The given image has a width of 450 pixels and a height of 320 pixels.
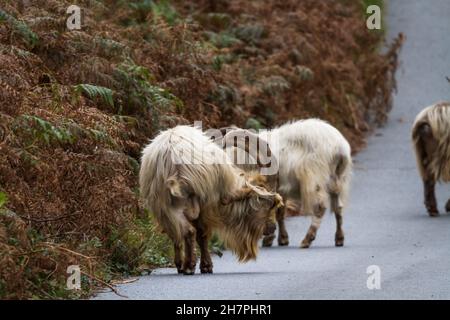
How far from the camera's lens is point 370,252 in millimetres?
12977

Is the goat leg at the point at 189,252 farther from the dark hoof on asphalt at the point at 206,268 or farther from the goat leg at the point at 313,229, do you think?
the goat leg at the point at 313,229

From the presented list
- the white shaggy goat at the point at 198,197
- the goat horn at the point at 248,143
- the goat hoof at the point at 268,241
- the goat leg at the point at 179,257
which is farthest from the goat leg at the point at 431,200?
the goat leg at the point at 179,257

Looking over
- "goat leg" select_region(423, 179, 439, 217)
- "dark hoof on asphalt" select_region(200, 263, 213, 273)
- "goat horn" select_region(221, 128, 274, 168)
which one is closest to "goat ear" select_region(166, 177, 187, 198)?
"dark hoof on asphalt" select_region(200, 263, 213, 273)

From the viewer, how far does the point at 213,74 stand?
52.7 feet

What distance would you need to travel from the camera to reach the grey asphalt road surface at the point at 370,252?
31.2 ft

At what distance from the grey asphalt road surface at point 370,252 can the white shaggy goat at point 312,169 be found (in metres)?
0.46

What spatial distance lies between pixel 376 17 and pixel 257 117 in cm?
690

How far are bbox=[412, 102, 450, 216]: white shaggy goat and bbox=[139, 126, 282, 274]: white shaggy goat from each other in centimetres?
648

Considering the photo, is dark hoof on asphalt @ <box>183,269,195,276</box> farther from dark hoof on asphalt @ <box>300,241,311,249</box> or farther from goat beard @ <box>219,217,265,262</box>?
dark hoof on asphalt @ <box>300,241,311,249</box>

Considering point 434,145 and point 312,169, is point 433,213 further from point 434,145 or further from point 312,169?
point 312,169

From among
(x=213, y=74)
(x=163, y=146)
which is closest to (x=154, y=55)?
(x=213, y=74)

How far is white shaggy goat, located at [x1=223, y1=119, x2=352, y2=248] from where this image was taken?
46.3ft

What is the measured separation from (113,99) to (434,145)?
20.5 ft

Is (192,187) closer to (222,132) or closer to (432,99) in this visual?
(222,132)
